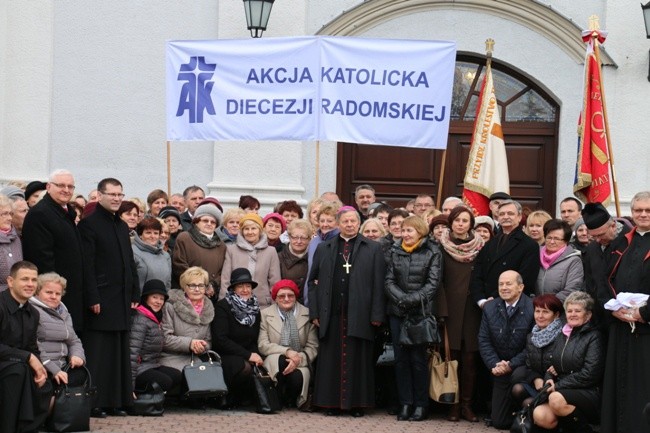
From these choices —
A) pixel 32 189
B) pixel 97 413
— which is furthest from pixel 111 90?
pixel 97 413

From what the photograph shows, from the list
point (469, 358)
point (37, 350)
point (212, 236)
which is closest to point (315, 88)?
point (212, 236)

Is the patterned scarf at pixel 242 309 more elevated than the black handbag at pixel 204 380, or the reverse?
the patterned scarf at pixel 242 309

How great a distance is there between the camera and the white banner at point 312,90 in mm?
13422

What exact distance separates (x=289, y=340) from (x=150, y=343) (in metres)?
1.31

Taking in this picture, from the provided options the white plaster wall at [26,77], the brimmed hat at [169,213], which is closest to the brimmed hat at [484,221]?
the brimmed hat at [169,213]

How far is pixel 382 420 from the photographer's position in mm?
12281

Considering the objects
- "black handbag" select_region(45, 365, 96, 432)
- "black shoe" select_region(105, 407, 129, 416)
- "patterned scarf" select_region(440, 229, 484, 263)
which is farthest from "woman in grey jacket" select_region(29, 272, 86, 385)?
"patterned scarf" select_region(440, 229, 484, 263)

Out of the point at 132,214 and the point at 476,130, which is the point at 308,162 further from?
the point at 132,214

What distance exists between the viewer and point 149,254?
41.1 ft

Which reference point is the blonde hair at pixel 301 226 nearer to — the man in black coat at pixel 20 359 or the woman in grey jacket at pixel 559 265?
the woman in grey jacket at pixel 559 265

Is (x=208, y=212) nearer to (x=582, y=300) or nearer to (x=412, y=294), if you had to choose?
(x=412, y=294)

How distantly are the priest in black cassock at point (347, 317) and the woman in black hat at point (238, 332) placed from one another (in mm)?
578

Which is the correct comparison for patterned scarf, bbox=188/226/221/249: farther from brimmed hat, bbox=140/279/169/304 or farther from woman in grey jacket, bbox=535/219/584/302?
woman in grey jacket, bbox=535/219/584/302

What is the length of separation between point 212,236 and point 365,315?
1.67 meters
